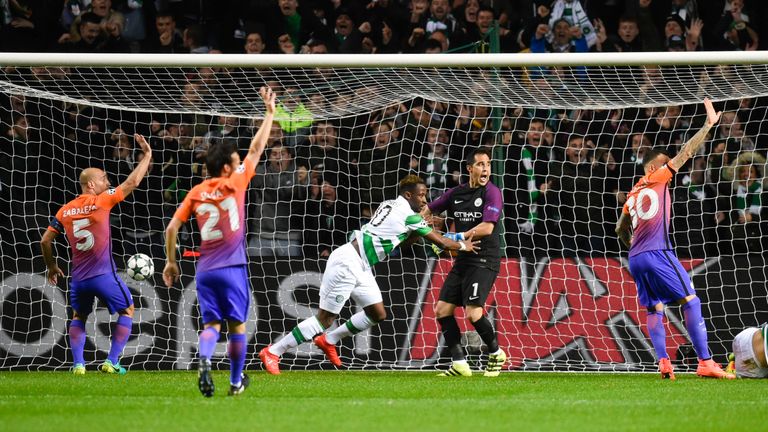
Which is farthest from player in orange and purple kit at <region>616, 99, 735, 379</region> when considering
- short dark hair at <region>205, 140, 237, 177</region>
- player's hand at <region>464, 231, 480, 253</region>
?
short dark hair at <region>205, 140, 237, 177</region>

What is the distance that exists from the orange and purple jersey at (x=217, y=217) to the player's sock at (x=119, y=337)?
11.7ft

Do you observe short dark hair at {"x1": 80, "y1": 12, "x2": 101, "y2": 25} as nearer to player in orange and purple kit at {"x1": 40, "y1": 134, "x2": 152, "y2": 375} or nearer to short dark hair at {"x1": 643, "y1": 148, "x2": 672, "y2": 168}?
player in orange and purple kit at {"x1": 40, "y1": 134, "x2": 152, "y2": 375}

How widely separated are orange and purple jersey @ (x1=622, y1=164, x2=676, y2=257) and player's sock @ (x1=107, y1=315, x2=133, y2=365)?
17.0 feet

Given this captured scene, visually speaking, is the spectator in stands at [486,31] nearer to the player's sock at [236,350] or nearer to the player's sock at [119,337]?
the player's sock at [119,337]

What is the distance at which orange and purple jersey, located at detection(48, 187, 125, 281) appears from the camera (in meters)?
11.0

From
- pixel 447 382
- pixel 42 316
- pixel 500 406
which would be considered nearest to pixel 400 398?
pixel 500 406

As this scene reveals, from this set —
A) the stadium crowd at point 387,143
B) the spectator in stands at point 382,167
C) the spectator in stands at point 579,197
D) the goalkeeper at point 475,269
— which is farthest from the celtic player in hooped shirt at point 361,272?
the spectator in stands at point 579,197

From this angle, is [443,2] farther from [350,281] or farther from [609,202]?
[350,281]

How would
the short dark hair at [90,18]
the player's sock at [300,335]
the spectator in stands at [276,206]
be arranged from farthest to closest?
the short dark hair at [90,18] < the spectator in stands at [276,206] < the player's sock at [300,335]

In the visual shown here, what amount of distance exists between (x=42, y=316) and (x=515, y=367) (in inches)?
207

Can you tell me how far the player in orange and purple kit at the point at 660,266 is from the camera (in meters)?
10.2

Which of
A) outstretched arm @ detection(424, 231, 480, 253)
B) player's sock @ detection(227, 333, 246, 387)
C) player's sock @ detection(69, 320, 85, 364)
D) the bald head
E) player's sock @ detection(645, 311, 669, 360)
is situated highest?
the bald head

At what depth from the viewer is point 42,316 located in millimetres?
11906

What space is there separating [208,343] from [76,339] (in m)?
3.90
